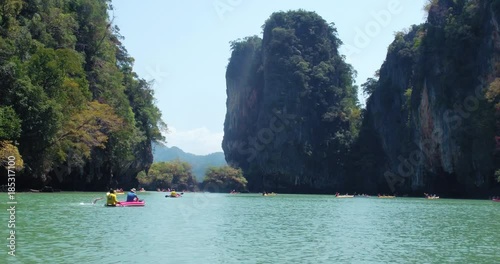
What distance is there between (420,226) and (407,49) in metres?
69.5

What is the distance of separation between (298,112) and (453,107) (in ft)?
174

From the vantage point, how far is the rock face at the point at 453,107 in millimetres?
54750

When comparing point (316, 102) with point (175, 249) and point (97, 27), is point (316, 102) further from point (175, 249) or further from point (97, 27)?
point (175, 249)

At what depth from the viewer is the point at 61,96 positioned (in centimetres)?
3891

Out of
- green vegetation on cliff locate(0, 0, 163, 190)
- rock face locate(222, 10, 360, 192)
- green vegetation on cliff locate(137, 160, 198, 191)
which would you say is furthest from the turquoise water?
green vegetation on cliff locate(137, 160, 198, 191)

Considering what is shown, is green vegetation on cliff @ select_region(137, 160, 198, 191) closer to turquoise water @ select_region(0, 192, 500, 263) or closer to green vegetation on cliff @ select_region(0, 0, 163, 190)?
green vegetation on cliff @ select_region(0, 0, 163, 190)

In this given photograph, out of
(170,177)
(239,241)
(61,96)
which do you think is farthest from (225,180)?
(239,241)

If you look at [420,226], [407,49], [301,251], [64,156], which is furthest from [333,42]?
[301,251]

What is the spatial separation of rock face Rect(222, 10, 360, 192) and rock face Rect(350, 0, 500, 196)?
23.8 metres

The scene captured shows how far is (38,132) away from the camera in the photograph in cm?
3628

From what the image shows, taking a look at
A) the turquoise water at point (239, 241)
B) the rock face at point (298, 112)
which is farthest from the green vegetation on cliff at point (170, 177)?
the turquoise water at point (239, 241)

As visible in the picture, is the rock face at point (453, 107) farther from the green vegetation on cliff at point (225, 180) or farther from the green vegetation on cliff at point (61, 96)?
the green vegetation on cliff at point (225, 180)

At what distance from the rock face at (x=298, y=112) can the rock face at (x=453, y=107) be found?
77.9 ft

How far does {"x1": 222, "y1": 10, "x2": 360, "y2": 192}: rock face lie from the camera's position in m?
106
